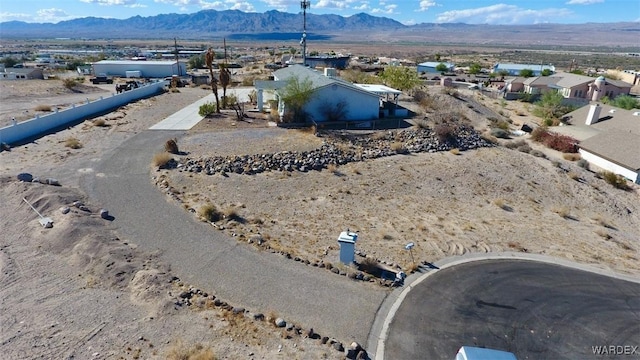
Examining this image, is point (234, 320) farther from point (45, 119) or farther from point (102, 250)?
point (45, 119)

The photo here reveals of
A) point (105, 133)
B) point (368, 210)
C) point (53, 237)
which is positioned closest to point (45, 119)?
point (105, 133)

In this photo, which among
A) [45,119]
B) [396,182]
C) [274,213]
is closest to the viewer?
[274,213]

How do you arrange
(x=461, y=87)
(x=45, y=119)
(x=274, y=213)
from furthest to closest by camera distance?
(x=461, y=87) < (x=45, y=119) < (x=274, y=213)

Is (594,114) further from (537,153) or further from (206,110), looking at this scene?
(206,110)

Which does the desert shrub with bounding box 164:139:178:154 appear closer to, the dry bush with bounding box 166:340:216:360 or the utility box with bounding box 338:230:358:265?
the utility box with bounding box 338:230:358:265

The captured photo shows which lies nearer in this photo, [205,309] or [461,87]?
[205,309]

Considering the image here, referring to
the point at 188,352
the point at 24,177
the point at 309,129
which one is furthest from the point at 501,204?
the point at 24,177

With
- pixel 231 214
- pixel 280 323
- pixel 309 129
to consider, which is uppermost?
pixel 309 129
